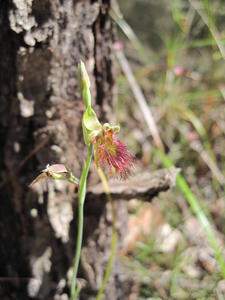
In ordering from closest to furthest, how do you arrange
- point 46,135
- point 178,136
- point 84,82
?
point 84,82, point 46,135, point 178,136

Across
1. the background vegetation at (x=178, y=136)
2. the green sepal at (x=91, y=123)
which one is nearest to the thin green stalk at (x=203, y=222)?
the background vegetation at (x=178, y=136)

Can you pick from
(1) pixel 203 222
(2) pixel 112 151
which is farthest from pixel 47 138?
(1) pixel 203 222

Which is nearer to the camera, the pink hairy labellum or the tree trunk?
the pink hairy labellum

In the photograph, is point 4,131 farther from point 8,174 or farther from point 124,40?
point 124,40

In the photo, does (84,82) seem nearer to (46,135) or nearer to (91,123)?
(91,123)

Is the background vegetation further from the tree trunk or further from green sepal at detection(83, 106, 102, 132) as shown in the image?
green sepal at detection(83, 106, 102, 132)

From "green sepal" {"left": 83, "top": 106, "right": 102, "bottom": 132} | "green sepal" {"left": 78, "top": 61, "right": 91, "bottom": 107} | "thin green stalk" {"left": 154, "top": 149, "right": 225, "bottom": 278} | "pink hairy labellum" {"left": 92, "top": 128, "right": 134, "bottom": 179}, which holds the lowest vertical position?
"thin green stalk" {"left": 154, "top": 149, "right": 225, "bottom": 278}

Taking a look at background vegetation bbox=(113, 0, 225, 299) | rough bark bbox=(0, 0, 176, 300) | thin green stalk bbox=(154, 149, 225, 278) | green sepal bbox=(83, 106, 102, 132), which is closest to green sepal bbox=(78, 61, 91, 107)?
green sepal bbox=(83, 106, 102, 132)

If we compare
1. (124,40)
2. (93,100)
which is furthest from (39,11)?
(124,40)
